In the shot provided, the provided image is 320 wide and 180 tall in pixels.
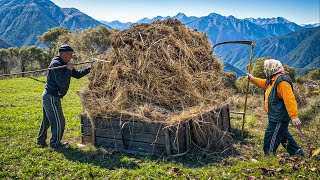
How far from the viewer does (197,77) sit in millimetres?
8125

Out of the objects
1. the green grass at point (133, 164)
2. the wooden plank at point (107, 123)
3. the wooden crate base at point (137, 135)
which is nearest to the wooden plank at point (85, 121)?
the wooden crate base at point (137, 135)

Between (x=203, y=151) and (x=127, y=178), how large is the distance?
2086 mm

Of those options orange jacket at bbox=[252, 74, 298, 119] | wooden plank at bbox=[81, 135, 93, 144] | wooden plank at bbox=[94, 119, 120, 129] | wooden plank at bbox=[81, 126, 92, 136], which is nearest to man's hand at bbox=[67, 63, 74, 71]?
wooden plank at bbox=[94, 119, 120, 129]

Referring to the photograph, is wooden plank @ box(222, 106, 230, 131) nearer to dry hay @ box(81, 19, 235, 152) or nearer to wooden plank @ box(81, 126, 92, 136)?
dry hay @ box(81, 19, 235, 152)

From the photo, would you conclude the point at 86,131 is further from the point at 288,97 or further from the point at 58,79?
the point at 288,97

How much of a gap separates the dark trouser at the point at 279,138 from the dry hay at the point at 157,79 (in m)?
1.22

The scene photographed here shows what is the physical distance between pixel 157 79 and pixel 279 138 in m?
3.28

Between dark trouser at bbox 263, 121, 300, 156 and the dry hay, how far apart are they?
1219 mm

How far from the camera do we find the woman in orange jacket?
20.3 feet

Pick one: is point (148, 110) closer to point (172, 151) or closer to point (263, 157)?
point (172, 151)

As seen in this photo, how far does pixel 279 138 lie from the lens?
660cm

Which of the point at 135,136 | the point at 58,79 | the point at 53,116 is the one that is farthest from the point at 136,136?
the point at 58,79

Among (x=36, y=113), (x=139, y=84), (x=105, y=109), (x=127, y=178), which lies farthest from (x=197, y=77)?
(x=36, y=113)

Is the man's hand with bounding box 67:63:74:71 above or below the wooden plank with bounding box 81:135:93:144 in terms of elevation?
above
